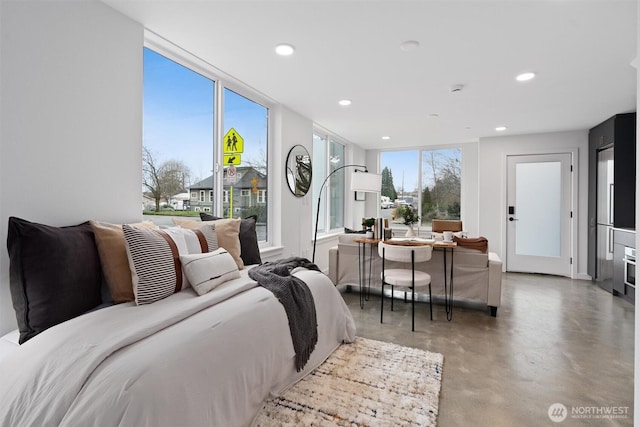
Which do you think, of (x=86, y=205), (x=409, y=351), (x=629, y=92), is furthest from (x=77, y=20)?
(x=629, y=92)

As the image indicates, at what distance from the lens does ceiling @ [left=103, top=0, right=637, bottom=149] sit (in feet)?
6.83

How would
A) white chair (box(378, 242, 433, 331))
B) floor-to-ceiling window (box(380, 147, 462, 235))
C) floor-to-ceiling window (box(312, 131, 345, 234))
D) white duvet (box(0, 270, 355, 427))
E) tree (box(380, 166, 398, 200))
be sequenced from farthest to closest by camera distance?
1. tree (box(380, 166, 398, 200))
2. floor-to-ceiling window (box(380, 147, 462, 235))
3. floor-to-ceiling window (box(312, 131, 345, 234))
4. white chair (box(378, 242, 433, 331))
5. white duvet (box(0, 270, 355, 427))

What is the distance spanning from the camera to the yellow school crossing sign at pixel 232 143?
340 centimetres

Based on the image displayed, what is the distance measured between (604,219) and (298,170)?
14.8 feet

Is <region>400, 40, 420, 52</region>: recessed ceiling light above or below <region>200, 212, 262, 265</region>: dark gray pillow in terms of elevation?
above

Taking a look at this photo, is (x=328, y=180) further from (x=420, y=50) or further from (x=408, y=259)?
(x=420, y=50)

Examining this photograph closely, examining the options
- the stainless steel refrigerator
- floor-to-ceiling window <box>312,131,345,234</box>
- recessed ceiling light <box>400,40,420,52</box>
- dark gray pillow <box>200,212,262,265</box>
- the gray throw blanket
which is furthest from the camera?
floor-to-ceiling window <box>312,131,345,234</box>

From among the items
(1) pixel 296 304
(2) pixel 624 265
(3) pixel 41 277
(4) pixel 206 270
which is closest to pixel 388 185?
(2) pixel 624 265

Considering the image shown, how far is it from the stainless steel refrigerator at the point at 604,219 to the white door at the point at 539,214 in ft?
1.75

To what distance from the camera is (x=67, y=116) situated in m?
1.88

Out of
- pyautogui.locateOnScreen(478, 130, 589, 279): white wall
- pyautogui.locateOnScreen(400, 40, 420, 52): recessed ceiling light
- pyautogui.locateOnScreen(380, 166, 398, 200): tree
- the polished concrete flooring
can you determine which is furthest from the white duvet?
pyautogui.locateOnScreen(380, 166, 398, 200): tree

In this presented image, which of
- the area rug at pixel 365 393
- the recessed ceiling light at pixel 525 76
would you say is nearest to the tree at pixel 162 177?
the area rug at pixel 365 393

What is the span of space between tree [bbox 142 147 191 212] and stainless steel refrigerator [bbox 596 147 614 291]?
544 cm

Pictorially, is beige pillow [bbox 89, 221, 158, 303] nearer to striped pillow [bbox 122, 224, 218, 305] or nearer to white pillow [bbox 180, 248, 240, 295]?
striped pillow [bbox 122, 224, 218, 305]
